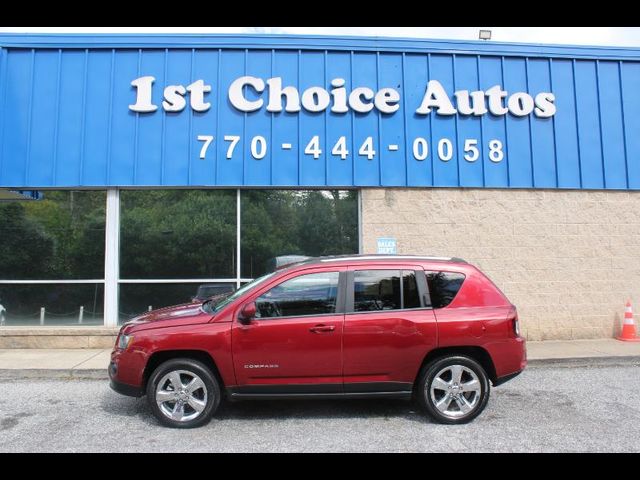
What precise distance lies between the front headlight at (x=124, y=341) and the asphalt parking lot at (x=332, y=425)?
0.79m

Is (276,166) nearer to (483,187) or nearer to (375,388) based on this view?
(483,187)

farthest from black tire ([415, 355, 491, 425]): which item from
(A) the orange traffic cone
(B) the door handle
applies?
(A) the orange traffic cone

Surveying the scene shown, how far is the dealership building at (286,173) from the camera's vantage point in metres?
8.99

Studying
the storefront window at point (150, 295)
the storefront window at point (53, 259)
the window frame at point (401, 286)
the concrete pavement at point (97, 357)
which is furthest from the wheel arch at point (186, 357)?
the storefront window at point (53, 259)

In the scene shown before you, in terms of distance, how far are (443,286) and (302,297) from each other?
1486 mm

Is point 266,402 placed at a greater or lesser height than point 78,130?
lesser

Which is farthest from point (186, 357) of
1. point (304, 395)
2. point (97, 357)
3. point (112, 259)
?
point (112, 259)

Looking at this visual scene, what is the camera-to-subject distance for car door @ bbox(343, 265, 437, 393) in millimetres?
4902

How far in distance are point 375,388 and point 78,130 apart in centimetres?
725

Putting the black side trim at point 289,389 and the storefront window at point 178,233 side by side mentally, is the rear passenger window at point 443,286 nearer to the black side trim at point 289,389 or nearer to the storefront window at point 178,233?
the black side trim at point 289,389

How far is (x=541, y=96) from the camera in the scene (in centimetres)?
945

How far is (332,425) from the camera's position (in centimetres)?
496

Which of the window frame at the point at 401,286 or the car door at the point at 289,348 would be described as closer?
the car door at the point at 289,348

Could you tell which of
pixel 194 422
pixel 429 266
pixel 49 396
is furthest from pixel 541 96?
pixel 49 396
